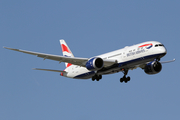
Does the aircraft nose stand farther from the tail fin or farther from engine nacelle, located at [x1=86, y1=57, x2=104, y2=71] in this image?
the tail fin

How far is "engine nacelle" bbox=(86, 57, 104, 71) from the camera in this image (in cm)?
4441

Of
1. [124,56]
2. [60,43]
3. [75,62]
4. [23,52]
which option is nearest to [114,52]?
[124,56]

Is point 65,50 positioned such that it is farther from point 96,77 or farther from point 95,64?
point 95,64

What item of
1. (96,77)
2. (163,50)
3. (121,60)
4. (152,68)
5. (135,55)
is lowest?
(96,77)

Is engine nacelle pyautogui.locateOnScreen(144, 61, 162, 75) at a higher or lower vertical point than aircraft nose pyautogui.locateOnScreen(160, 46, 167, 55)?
lower

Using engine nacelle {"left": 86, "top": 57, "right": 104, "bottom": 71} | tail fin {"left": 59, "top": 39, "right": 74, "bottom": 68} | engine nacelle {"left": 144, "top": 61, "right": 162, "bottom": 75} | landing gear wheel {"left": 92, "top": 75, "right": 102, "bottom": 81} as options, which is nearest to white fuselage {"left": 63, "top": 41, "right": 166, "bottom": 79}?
landing gear wheel {"left": 92, "top": 75, "right": 102, "bottom": 81}

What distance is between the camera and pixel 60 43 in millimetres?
62062

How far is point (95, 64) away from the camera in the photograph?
146ft

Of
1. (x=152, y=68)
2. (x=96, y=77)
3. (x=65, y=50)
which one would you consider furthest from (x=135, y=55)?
(x=65, y=50)

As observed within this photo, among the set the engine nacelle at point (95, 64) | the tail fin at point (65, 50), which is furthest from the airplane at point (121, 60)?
the tail fin at point (65, 50)

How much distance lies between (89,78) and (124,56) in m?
8.60

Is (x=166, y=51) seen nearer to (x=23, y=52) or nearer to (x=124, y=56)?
(x=124, y=56)

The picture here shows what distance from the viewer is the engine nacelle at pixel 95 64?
44406 millimetres

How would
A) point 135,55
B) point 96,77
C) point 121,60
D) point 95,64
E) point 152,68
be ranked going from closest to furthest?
point 135,55 → point 95,64 → point 121,60 → point 152,68 → point 96,77
